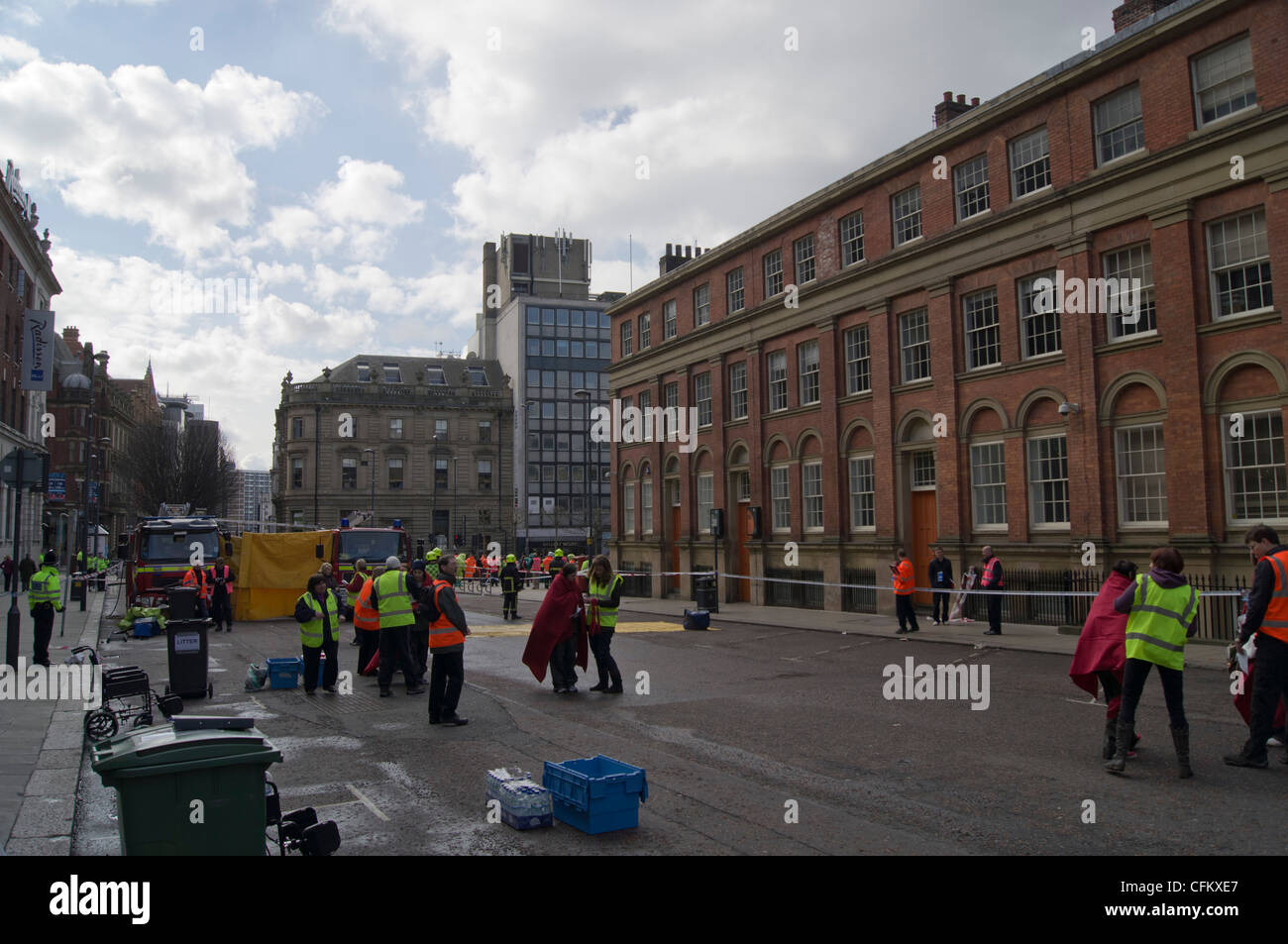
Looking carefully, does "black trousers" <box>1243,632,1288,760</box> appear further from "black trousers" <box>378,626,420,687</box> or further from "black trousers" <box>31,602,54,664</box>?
"black trousers" <box>31,602,54,664</box>

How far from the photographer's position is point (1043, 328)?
70.2 feet

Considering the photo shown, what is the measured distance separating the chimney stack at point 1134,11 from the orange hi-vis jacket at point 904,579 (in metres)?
12.6

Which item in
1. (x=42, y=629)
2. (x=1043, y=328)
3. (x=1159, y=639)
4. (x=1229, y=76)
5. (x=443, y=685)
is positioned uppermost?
(x=1229, y=76)

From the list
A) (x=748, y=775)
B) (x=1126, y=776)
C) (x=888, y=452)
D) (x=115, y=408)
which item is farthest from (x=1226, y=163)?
(x=115, y=408)

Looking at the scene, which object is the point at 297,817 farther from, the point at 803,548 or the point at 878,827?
the point at 803,548

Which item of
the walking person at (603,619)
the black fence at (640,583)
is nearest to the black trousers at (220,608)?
the walking person at (603,619)

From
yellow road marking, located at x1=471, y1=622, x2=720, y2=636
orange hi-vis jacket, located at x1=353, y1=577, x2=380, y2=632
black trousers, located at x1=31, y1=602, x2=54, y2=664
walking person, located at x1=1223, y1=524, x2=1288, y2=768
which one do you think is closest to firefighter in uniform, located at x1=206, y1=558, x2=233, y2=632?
yellow road marking, located at x1=471, y1=622, x2=720, y2=636

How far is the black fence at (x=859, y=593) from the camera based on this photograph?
85.1 ft

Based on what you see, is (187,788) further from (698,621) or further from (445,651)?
(698,621)

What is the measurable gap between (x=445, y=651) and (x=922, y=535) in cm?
1747

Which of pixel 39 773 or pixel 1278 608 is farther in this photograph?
pixel 39 773

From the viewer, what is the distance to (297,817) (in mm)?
5715

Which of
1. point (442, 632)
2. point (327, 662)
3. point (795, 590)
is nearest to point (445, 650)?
point (442, 632)
